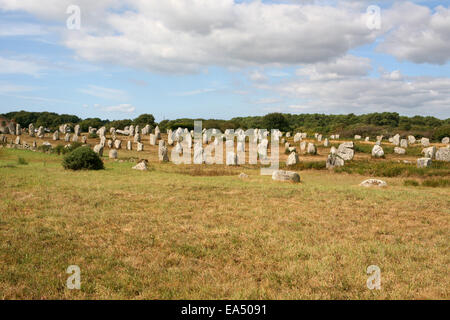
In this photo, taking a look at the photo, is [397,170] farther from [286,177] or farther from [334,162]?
[286,177]

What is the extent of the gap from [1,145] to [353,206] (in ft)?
113

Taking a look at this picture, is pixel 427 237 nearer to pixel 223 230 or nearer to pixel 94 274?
pixel 223 230

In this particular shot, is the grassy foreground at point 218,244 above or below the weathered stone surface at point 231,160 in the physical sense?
below

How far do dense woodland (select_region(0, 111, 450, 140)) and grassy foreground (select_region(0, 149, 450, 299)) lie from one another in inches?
1813

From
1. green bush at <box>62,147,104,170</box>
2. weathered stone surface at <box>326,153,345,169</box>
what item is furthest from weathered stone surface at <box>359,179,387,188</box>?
green bush at <box>62,147,104,170</box>

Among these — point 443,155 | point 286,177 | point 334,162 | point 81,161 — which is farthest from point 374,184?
point 81,161

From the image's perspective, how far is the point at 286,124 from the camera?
221 ft

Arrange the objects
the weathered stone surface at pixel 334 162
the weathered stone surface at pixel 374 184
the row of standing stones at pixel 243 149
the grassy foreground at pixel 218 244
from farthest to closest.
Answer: the row of standing stones at pixel 243 149, the weathered stone surface at pixel 334 162, the weathered stone surface at pixel 374 184, the grassy foreground at pixel 218 244

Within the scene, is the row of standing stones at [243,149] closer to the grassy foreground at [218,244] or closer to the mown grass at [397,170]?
the mown grass at [397,170]

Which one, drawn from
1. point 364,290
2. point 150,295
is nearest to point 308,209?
point 364,290

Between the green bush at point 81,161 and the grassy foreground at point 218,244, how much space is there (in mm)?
6061

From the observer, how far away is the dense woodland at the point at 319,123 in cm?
5625

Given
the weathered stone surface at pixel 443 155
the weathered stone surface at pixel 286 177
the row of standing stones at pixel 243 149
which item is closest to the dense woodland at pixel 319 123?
the row of standing stones at pixel 243 149

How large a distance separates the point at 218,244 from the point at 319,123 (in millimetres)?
77907
